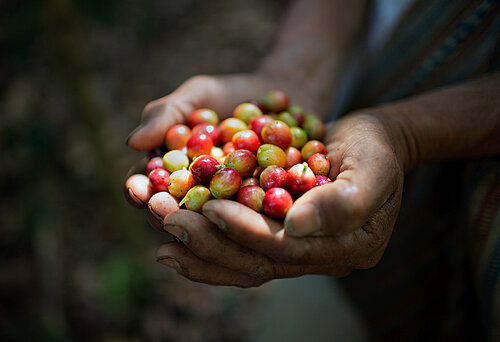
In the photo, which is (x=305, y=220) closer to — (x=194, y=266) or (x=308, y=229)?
(x=308, y=229)

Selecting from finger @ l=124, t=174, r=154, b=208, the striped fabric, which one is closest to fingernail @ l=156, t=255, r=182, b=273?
finger @ l=124, t=174, r=154, b=208

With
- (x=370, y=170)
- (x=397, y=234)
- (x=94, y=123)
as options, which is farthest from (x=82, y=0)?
(x=397, y=234)

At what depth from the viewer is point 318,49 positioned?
306 cm

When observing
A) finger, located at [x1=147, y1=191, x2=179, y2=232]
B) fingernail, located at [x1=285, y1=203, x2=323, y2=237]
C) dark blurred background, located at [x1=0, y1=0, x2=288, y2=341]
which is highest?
fingernail, located at [x1=285, y1=203, x2=323, y2=237]

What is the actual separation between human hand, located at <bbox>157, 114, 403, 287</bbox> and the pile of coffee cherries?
0.18 meters

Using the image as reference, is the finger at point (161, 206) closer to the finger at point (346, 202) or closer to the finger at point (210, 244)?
the finger at point (210, 244)

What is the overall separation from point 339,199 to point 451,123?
38.9 inches

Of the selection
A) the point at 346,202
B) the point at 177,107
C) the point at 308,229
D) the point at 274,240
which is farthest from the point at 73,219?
the point at 346,202

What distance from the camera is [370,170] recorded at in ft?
4.90

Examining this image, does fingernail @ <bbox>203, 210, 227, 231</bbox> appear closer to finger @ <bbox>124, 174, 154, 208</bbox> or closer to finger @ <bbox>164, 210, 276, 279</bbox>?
finger @ <bbox>164, 210, 276, 279</bbox>

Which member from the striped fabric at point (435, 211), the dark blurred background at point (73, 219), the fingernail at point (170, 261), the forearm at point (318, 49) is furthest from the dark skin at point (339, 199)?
the dark blurred background at point (73, 219)

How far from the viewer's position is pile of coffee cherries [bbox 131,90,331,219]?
1784 mm

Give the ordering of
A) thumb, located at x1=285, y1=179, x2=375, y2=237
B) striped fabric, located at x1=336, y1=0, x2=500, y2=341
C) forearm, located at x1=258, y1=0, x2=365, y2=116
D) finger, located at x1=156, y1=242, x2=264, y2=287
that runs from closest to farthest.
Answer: thumb, located at x1=285, y1=179, x2=375, y2=237, finger, located at x1=156, y1=242, x2=264, y2=287, striped fabric, located at x1=336, y1=0, x2=500, y2=341, forearm, located at x1=258, y1=0, x2=365, y2=116

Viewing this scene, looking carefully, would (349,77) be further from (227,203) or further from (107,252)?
(107,252)
